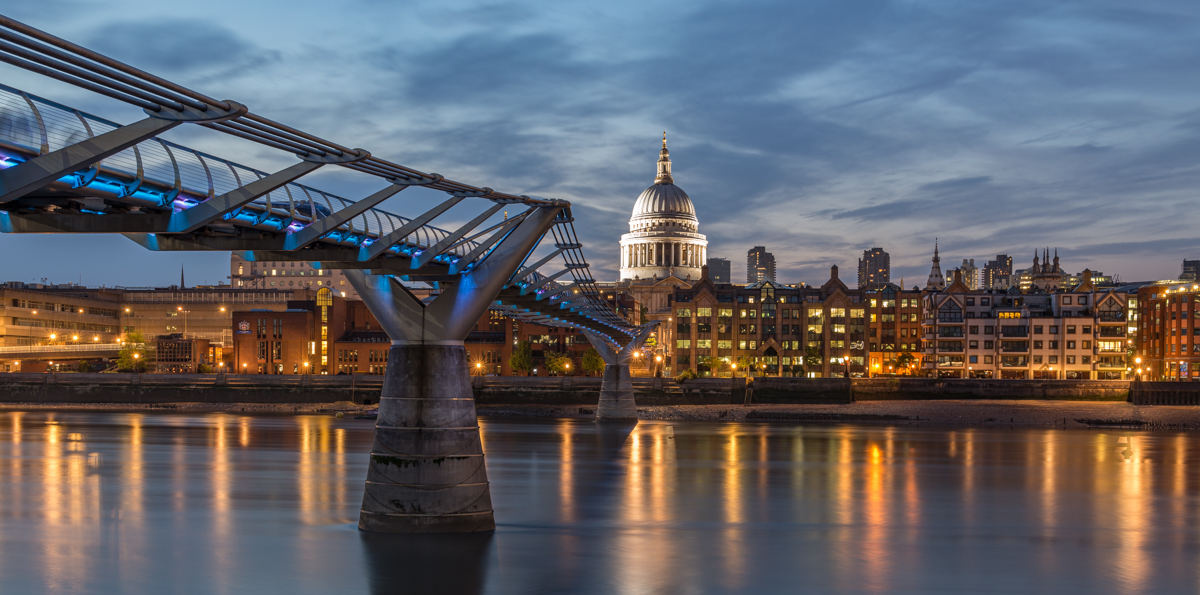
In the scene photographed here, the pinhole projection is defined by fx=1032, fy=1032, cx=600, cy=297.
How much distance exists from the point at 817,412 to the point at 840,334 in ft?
155

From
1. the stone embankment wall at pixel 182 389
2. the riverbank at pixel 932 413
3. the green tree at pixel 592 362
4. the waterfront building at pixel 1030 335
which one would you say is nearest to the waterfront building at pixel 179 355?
the stone embankment wall at pixel 182 389

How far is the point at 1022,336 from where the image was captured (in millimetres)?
119875

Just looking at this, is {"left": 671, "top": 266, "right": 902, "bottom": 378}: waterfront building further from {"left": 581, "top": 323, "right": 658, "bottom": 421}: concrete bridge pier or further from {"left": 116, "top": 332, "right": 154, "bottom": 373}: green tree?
{"left": 116, "top": 332, "right": 154, "bottom": 373}: green tree

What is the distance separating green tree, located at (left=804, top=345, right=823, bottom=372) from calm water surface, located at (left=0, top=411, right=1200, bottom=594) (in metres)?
64.8

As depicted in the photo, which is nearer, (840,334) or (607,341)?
(607,341)

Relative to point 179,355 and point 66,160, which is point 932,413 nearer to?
point 66,160

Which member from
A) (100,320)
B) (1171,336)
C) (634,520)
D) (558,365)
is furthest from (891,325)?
(100,320)

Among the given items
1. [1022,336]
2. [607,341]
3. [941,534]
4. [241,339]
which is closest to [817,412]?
[607,341]

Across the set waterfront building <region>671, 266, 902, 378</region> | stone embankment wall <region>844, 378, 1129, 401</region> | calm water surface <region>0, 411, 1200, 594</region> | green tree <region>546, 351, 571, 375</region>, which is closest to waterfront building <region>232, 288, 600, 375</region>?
green tree <region>546, 351, 571, 375</region>

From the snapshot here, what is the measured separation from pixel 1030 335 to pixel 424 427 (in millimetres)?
107156

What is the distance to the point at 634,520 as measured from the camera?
35719 millimetres

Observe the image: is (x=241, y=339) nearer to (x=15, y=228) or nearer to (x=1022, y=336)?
(x=1022, y=336)

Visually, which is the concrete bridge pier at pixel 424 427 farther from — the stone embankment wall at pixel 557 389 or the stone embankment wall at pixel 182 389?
the stone embankment wall at pixel 182 389

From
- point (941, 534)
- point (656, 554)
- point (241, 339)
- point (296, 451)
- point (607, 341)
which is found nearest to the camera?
point (656, 554)
